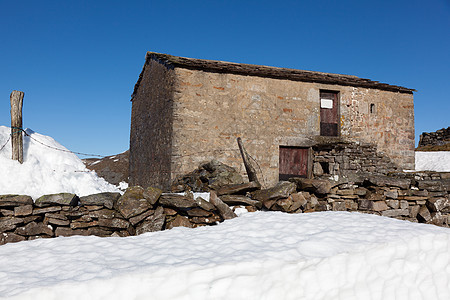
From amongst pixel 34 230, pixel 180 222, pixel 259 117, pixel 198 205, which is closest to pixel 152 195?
pixel 180 222

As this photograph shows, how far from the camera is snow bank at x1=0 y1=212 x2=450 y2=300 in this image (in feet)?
10.0

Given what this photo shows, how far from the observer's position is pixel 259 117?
10.7 m

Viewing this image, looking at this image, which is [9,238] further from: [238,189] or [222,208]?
[238,189]

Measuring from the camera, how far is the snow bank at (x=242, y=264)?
3.06 metres

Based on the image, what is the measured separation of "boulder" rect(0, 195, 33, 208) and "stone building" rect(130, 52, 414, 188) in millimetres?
5006

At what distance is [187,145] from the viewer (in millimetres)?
9664

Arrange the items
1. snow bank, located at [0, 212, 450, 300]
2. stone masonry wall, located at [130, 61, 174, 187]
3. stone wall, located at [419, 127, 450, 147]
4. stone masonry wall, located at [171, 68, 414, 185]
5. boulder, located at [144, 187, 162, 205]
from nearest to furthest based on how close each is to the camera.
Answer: snow bank, located at [0, 212, 450, 300] < boulder, located at [144, 187, 162, 205] < stone masonry wall, located at [171, 68, 414, 185] < stone masonry wall, located at [130, 61, 174, 187] < stone wall, located at [419, 127, 450, 147]

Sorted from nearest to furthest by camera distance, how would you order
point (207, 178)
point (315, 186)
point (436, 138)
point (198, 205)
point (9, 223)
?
point (9, 223)
point (198, 205)
point (315, 186)
point (207, 178)
point (436, 138)

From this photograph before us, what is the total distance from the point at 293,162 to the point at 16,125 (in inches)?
337

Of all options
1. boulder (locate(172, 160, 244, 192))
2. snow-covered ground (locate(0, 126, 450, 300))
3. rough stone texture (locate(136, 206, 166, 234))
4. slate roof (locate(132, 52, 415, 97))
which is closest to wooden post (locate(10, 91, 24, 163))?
snow-covered ground (locate(0, 126, 450, 300))

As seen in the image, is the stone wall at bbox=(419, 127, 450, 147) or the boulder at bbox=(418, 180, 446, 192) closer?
the boulder at bbox=(418, 180, 446, 192)

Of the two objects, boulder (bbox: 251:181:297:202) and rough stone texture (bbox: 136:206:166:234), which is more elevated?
boulder (bbox: 251:181:297:202)

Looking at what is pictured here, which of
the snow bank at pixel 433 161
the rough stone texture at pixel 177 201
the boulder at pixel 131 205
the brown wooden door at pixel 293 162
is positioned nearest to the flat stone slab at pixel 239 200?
the rough stone texture at pixel 177 201

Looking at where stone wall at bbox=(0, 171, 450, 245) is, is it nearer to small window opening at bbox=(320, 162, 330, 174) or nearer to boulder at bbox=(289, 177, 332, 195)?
boulder at bbox=(289, 177, 332, 195)
